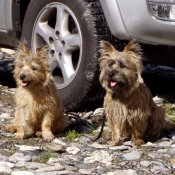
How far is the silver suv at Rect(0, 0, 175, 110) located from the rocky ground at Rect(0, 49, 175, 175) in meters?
0.67

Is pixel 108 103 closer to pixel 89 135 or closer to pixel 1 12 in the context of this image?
pixel 89 135

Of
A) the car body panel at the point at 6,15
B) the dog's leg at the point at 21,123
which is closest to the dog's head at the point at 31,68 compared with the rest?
the dog's leg at the point at 21,123

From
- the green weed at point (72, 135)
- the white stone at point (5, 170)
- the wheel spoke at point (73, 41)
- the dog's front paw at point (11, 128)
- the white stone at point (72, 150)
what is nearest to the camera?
the white stone at point (5, 170)

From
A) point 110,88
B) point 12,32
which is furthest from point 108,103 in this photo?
point 12,32

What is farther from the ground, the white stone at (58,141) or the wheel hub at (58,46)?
the wheel hub at (58,46)

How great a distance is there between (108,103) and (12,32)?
2.14 m

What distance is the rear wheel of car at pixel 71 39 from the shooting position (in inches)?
239

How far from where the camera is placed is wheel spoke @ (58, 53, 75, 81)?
6375 mm

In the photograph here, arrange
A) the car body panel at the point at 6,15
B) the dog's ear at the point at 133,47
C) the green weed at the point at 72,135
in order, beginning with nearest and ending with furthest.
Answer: the dog's ear at the point at 133,47 < the green weed at the point at 72,135 < the car body panel at the point at 6,15

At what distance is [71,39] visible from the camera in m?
6.27

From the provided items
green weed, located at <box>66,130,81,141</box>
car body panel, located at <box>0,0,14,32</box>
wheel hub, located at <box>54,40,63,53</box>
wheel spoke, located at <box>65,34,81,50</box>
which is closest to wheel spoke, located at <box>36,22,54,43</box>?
wheel hub, located at <box>54,40,63,53</box>

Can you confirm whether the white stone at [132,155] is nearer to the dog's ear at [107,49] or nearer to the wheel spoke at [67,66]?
the dog's ear at [107,49]

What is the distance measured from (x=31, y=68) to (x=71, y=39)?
3.17 feet

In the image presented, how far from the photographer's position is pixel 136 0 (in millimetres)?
5520
